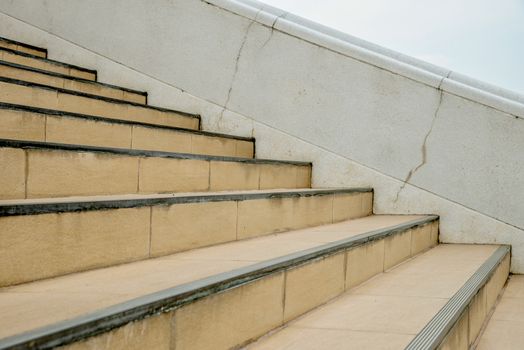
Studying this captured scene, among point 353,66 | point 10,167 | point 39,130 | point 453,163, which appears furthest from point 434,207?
point 10,167

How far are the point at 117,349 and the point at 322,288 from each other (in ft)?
4.04

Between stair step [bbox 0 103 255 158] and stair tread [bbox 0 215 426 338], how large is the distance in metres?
1.00

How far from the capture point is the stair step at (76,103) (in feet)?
10.3

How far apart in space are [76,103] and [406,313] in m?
2.42

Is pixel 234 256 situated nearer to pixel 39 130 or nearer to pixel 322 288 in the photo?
pixel 322 288

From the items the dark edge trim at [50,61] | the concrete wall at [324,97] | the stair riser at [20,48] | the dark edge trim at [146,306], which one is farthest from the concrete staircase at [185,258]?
the stair riser at [20,48]

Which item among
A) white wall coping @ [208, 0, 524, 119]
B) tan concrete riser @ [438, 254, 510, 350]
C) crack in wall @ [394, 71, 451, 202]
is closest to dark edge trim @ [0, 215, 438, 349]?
tan concrete riser @ [438, 254, 510, 350]

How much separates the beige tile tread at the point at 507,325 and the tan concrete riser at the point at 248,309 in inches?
24.6

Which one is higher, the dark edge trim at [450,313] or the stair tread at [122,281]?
the stair tread at [122,281]

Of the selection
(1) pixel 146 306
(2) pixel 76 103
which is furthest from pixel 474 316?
(2) pixel 76 103

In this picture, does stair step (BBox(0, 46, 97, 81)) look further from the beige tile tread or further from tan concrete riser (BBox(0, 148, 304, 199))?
the beige tile tread

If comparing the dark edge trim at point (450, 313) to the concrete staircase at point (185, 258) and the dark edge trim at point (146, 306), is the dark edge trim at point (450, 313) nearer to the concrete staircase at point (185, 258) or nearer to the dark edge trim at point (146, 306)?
the concrete staircase at point (185, 258)

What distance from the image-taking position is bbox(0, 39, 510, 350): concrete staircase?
58.4 inches

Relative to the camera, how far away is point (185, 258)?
7.18 feet
